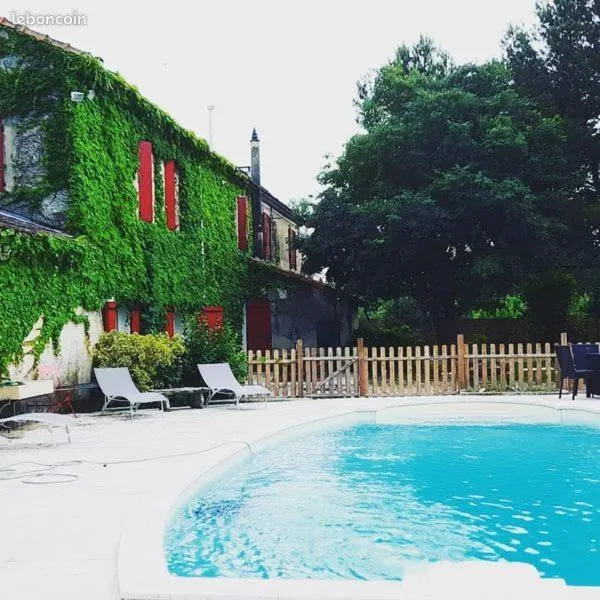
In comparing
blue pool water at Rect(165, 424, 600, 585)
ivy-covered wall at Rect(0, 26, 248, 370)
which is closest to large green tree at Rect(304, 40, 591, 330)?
ivy-covered wall at Rect(0, 26, 248, 370)

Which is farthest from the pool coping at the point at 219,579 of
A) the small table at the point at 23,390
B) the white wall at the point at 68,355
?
the white wall at the point at 68,355

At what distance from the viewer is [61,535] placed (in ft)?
14.9

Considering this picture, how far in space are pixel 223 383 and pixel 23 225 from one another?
445cm

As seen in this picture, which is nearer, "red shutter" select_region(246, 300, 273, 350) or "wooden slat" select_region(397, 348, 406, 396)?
"wooden slat" select_region(397, 348, 406, 396)

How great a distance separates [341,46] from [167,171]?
478 centimetres

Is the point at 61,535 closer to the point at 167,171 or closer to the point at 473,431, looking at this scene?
the point at 473,431

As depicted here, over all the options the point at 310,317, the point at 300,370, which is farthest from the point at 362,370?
the point at 310,317

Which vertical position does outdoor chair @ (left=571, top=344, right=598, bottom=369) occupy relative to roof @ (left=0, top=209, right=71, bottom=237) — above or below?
below

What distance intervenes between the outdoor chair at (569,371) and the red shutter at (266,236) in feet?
43.5

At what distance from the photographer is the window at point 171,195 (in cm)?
1747

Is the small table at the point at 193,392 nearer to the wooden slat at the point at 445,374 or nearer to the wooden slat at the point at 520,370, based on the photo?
the wooden slat at the point at 445,374

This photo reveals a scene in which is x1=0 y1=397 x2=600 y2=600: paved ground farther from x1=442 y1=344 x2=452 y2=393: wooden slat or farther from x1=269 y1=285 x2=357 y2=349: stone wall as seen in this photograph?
x1=269 y1=285 x2=357 y2=349: stone wall

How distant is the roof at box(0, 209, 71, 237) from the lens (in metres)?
11.6
